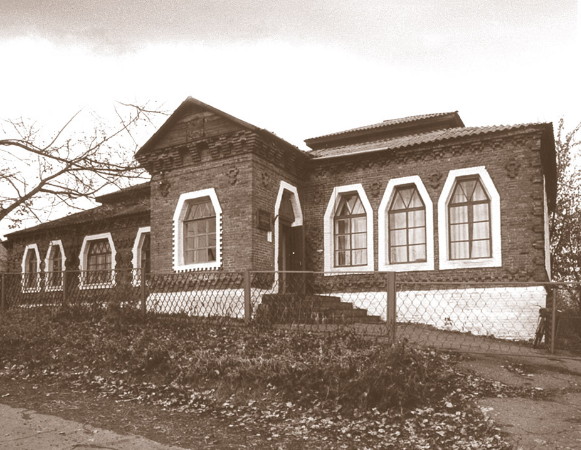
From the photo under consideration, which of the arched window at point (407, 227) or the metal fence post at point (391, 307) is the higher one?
the arched window at point (407, 227)

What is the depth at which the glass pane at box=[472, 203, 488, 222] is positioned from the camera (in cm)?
1412

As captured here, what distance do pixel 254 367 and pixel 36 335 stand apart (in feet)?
17.1

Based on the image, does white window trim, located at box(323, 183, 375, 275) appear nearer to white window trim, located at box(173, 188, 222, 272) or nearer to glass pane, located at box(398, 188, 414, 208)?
glass pane, located at box(398, 188, 414, 208)

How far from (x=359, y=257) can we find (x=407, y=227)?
1484 mm

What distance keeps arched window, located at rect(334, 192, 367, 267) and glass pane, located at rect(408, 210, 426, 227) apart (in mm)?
1201

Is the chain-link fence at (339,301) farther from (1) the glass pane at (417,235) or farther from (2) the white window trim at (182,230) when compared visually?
(1) the glass pane at (417,235)

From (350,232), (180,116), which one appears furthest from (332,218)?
(180,116)

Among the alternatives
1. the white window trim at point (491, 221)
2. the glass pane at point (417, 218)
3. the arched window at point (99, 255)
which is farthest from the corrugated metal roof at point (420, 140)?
the arched window at point (99, 255)

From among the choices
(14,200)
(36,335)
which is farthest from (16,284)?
(36,335)

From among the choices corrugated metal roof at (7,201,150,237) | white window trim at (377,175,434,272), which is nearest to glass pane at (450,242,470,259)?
white window trim at (377,175,434,272)

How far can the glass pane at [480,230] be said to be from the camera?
1409 centimetres

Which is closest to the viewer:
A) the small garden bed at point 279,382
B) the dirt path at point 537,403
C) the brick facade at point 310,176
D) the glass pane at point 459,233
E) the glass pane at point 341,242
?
the dirt path at point 537,403

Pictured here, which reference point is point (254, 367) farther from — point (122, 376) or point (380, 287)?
point (380, 287)

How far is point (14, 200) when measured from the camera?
49.4ft
